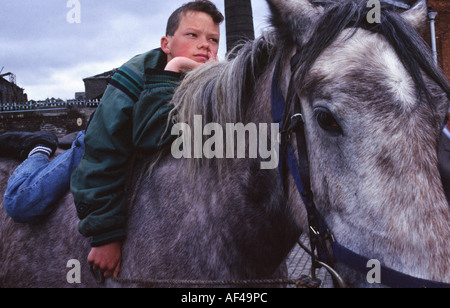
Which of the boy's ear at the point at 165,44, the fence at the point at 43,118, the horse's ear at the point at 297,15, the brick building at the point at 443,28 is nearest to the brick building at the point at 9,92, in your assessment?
the fence at the point at 43,118

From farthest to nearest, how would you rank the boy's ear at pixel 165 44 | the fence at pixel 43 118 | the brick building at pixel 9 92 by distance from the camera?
1. the brick building at pixel 9 92
2. the fence at pixel 43 118
3. the boy's ear at pixel 165 44

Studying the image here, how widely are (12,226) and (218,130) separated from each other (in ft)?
5.90

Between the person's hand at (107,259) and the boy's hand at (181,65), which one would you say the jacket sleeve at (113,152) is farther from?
the boy's hand at (181,65)

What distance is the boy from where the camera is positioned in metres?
1.72

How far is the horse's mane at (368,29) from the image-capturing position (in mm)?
1297

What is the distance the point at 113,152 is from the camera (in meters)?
1.78

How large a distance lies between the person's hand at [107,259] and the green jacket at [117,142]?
4 cm

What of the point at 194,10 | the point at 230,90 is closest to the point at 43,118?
the point at 194,10

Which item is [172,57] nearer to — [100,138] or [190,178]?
[100,138]

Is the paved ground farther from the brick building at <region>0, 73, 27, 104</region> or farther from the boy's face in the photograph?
the brick building at <region>0, 73, 27, 104</region>

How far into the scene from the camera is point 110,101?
1.83m

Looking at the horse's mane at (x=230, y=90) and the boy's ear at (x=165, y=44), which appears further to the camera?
the boy's ear at (x=165, y=44)
